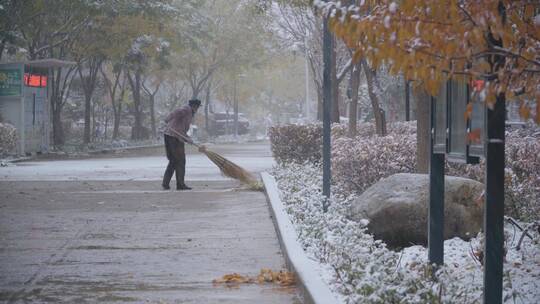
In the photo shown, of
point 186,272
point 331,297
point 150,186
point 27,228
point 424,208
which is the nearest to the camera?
point 331,297

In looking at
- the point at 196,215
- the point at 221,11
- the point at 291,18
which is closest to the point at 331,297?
the point at 196,215

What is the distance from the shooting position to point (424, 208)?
→ 9.52 m

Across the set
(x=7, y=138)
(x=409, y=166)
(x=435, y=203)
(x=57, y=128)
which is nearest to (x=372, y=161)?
(x=409, y=166)

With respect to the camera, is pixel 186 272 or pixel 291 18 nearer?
pixel 186 272

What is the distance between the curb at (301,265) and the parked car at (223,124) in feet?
189

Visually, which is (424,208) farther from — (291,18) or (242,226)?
(291,18)

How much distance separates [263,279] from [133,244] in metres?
2.58

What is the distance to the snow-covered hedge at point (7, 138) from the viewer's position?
2983 cm

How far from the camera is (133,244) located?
1020cm

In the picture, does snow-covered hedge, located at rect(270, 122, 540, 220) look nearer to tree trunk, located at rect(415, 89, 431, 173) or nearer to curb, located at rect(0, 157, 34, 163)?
tree trunk, located at rect(415, 89, 431, 173)

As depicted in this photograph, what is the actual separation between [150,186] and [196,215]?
5.47 meters

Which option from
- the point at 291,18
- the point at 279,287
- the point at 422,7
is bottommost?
the point at 279,287

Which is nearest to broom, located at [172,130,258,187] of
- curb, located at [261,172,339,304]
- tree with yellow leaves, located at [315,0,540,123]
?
curb, located at [261,172,339,304]

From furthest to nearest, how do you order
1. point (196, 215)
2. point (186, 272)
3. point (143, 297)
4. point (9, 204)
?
point (9, 204) → point (196, 215) → point (186, 272) → point (143, 297)
